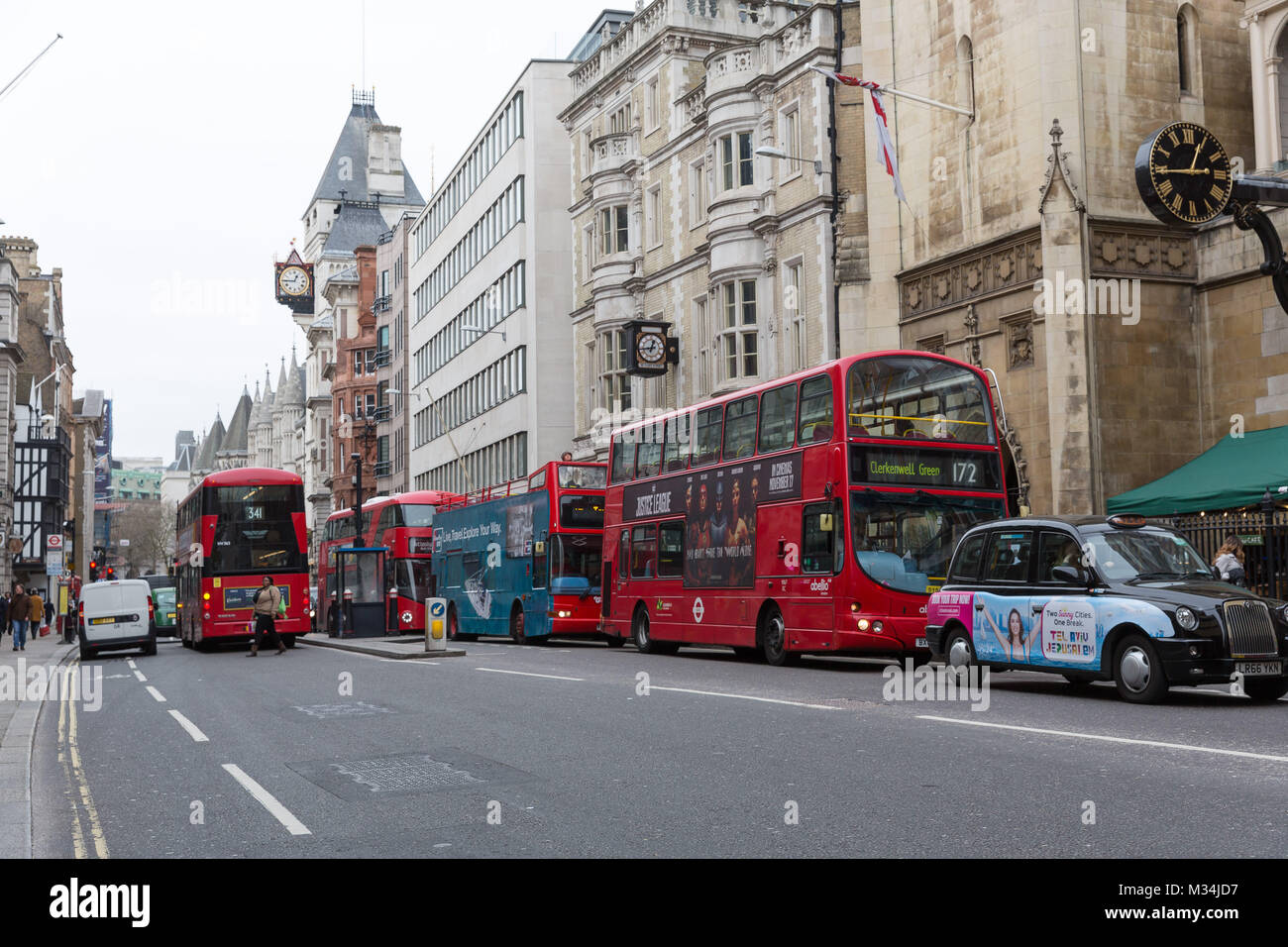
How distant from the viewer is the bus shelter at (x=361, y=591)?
3859 cm

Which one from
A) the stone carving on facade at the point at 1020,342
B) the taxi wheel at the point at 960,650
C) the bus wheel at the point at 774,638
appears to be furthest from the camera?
the stone carving on facade at the point at 1020,342

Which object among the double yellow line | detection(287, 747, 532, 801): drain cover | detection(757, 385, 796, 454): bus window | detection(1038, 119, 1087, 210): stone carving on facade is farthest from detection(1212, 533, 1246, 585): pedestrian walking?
the double yellow line

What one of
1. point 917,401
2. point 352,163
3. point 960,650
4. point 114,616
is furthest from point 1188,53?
point 352,163

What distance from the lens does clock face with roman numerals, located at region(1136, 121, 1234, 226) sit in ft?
69.5

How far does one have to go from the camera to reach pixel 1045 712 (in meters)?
12.5

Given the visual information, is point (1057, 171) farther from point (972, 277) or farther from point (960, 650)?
point (960, 650)

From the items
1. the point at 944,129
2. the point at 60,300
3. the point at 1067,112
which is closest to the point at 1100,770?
the point at 1067,112

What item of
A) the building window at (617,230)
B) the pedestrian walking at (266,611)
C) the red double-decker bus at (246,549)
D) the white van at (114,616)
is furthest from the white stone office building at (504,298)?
the pedestrian walking at (266,611)

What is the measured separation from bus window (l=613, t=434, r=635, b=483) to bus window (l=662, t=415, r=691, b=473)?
168 cm

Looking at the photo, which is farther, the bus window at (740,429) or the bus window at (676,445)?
the bus window at (676,445)

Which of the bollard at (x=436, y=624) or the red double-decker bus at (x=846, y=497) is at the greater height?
the red double-decker bus at (x=846, y=497)

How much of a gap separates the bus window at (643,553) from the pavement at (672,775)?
918 cm

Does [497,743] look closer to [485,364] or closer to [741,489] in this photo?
[741,489]

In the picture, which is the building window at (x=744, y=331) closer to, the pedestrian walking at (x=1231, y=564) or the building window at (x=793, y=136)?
the building window at (x=793, y=136)
